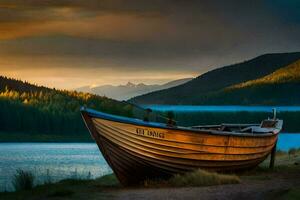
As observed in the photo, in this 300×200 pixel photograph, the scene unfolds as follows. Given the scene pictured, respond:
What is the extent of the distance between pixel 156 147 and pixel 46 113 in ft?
252

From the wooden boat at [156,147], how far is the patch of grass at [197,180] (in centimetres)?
30

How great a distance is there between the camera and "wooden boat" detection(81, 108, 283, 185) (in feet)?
63.1

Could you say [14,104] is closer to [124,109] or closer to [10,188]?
[124,109]

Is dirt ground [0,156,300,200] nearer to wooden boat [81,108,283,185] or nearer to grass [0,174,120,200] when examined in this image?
grass [0,174,120,200]

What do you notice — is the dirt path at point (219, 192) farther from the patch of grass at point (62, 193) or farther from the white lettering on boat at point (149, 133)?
the white lettering on boat at point (149, 133)

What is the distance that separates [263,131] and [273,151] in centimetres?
109

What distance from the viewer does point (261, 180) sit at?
2117 cm

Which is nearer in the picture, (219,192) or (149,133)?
(219,192)

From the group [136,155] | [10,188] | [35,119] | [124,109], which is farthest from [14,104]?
[136,155]

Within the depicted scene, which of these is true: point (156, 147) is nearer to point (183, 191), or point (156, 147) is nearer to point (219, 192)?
point (183, 191)

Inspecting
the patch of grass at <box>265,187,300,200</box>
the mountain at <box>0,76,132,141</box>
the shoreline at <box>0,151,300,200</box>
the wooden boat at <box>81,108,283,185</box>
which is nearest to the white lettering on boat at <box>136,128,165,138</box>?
the wooden boat at <box>81,108,283,185</box>

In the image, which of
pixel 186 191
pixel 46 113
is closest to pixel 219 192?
pixel 186 191

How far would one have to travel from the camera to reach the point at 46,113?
95.2 metres

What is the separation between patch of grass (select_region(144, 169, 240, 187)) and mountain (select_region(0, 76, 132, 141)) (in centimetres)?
6545
